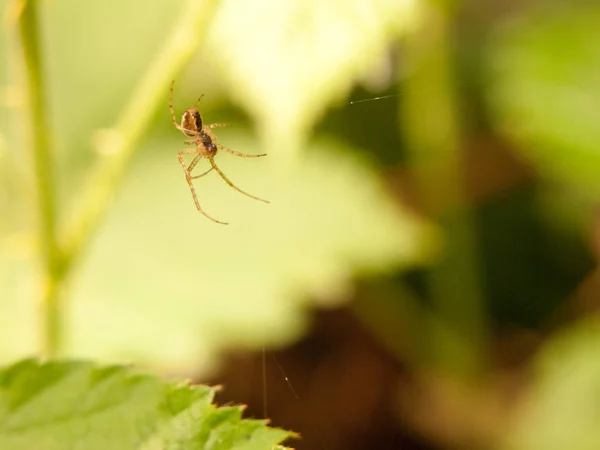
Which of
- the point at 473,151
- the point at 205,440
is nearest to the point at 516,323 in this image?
the point at 473,151

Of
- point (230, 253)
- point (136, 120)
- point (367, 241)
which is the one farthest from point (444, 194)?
point (136, 120)

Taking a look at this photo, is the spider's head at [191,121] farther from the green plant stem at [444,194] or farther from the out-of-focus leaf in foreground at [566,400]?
the out-of-focus leaf in foreground at [566,400]

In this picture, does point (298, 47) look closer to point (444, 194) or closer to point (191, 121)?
point (191, 121)

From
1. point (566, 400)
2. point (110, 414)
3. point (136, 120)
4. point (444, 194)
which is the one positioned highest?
point (136, 120)

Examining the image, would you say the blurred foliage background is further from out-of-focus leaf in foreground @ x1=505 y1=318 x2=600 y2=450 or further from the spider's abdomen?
the spider's abdomen

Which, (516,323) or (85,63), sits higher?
(85,63)

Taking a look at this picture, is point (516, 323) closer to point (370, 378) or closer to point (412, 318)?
point (412, 318)
